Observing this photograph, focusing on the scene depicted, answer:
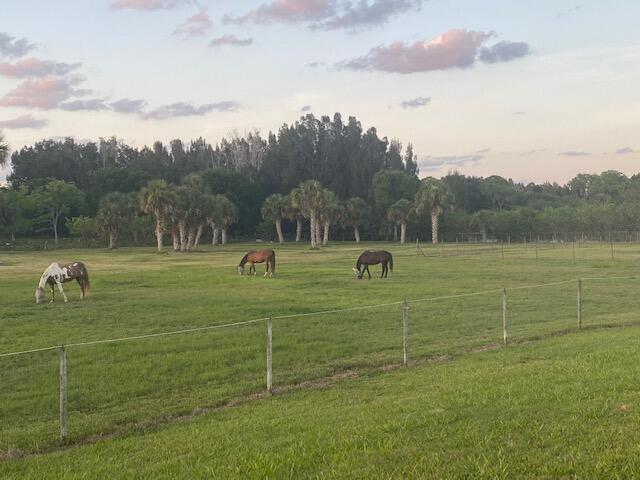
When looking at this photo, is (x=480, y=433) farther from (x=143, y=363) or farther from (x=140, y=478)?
(x=143, y=363)

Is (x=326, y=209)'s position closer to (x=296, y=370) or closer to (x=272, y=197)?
(x=272, y=197)

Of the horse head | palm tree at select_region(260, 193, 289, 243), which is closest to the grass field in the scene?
the horse head

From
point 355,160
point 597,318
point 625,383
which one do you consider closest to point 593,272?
point 597,318

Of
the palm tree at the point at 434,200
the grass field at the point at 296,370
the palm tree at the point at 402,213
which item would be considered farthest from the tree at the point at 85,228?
the grass field at the point at 296,370

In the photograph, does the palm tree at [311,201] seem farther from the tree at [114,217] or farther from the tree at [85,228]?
the tree at [85,228]

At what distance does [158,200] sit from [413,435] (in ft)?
235

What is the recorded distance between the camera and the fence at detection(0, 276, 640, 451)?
10445 millimetres

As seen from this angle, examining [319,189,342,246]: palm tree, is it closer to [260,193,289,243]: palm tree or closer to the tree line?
the tree line

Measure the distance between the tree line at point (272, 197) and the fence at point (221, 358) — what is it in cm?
6070

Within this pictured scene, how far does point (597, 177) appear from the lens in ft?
645

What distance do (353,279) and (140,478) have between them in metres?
28.9

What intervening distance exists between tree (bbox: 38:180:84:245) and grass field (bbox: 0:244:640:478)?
84.6 m

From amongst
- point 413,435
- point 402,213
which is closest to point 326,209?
point 402,213

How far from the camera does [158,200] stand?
7519 centimetres
